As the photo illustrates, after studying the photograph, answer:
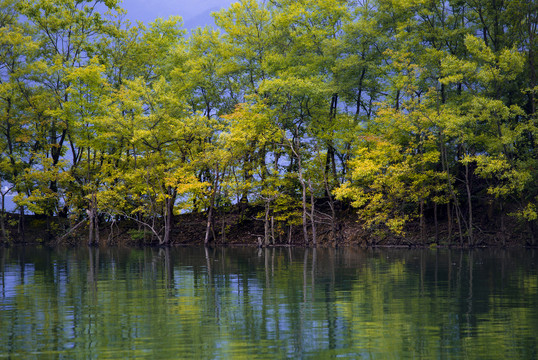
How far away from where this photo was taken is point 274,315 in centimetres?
984

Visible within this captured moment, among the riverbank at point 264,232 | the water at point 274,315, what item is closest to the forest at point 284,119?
the riverbank at point 264,232

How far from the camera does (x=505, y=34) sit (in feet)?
112

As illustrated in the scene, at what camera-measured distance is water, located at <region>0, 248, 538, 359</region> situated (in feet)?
24.2

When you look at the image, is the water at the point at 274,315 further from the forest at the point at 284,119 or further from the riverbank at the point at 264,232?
the riverbank at the point at 264,232

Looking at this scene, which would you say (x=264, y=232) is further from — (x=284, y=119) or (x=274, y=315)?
(x=274, y=315)

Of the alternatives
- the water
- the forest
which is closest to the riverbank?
the forest

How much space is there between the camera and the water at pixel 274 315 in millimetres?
7363

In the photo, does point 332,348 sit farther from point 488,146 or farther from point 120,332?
point 488,146

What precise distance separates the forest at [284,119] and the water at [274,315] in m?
16.4

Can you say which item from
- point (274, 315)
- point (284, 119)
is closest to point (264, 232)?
point (284, 119)

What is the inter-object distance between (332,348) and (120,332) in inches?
133

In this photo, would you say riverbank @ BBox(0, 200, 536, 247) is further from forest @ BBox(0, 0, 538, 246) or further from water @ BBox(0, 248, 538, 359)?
water @ BBox(0, 248, 538, 359)

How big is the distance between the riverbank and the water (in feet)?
54.3

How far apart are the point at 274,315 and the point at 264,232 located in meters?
32.0
